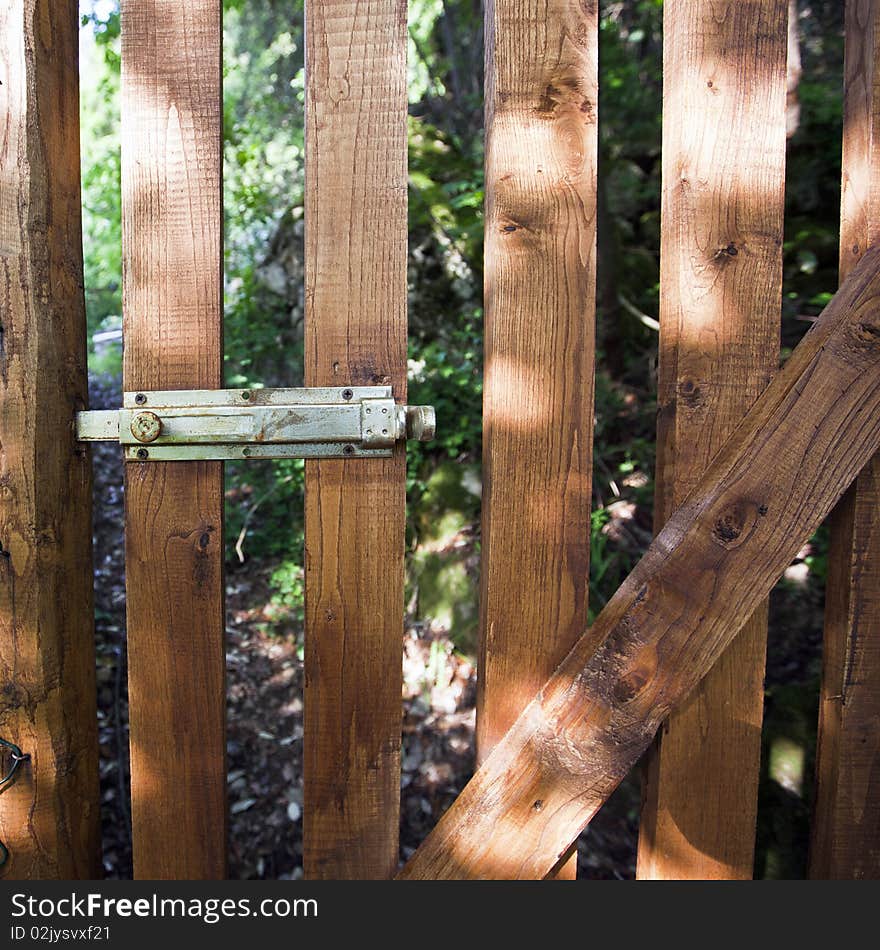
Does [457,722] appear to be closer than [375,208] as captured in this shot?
No

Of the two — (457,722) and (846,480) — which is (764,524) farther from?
(457,722)

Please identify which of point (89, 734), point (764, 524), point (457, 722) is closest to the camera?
point (764, 524)

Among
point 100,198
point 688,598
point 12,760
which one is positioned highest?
point 100,198

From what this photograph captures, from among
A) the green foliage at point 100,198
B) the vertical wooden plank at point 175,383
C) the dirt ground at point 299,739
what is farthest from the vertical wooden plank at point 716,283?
the green foliage at point 100,198

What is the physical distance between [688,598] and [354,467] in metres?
0.61

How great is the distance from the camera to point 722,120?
1142 millimetres

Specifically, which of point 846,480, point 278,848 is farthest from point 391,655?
point 278,848

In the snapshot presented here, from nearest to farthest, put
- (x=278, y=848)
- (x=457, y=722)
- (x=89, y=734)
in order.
→ (x=89, y=734) → (x=278, y=848) → (x=457, y=722)

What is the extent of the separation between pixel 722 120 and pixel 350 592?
104 centimetres

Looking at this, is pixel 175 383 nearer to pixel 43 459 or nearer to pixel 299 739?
pixel 43 459

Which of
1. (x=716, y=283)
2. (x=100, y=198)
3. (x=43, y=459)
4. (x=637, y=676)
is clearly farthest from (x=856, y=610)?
(x=100, y=198)

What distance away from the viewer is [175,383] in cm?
117

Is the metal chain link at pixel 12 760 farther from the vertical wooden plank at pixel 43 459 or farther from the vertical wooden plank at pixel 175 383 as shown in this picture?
the vertical wooden plank at pixel 175 383

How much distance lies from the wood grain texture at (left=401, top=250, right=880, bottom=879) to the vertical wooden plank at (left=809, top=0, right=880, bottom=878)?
4.3 inches
